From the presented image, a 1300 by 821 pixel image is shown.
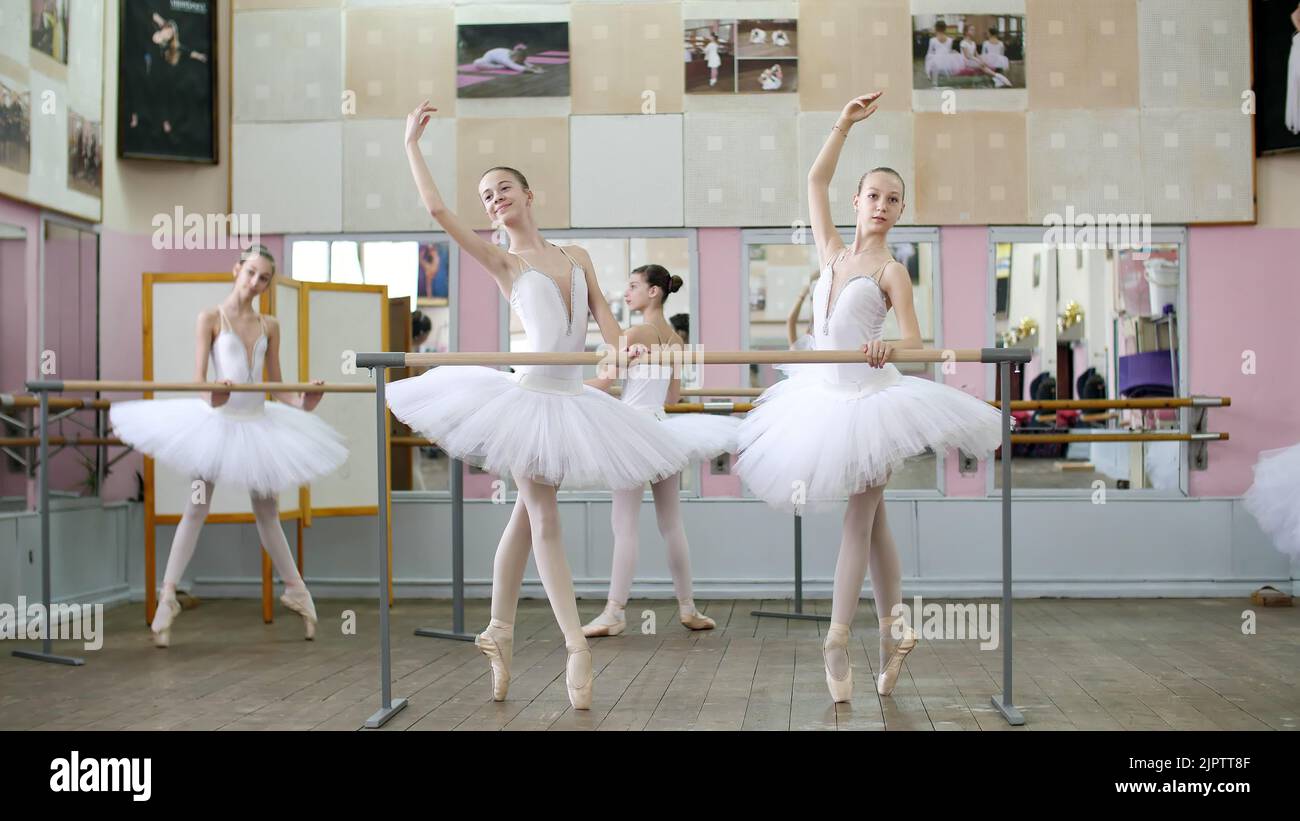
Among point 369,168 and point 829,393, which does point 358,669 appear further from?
point 369,168

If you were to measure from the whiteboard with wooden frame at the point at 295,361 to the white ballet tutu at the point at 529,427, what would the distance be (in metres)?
2.30

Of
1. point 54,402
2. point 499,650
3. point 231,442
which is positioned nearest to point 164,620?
point 231,442

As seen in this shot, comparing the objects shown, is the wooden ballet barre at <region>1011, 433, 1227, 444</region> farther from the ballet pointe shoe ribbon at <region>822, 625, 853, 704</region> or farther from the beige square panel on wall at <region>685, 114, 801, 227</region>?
the ballet pointe shoe ribbon at <region>822, 625, 853, 704</region>

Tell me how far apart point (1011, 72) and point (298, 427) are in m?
4.35

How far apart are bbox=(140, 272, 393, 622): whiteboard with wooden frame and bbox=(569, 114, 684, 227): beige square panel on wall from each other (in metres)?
1.29

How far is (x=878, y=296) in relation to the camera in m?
3.93

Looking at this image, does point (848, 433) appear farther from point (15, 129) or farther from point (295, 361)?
point (15, 129)

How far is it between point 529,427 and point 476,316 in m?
3.56

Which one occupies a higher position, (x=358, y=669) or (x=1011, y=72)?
(x=1011, y=72)

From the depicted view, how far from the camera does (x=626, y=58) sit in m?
7.04

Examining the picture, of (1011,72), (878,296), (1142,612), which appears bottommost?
(1142,612)

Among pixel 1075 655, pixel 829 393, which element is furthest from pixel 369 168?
pixel 1075 655

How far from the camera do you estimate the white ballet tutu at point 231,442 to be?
17.4ft

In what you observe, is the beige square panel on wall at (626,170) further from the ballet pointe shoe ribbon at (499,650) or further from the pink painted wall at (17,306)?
the ballet pointe shoe ribbon at (499,650)
